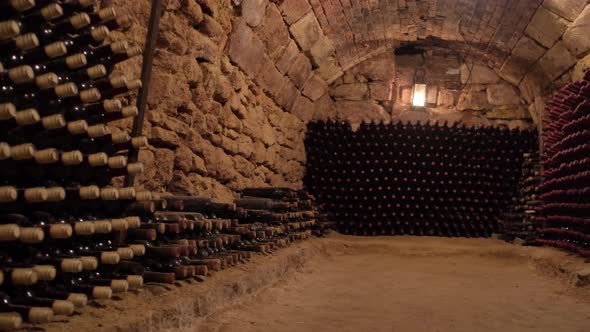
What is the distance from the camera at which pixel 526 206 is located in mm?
6324

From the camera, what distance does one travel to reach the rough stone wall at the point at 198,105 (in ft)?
10.7

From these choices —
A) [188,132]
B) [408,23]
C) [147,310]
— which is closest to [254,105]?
[188,132]

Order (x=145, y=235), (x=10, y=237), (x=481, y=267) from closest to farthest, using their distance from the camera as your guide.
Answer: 1. (x=10, y=237)
2. (x=145, y=235)
3. (x=481, y=267)

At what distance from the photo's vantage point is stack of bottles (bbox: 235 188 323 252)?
3787 millimetres

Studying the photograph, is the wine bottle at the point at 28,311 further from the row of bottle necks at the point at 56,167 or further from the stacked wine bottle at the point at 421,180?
the stacked wine bottle at the point at 421,180

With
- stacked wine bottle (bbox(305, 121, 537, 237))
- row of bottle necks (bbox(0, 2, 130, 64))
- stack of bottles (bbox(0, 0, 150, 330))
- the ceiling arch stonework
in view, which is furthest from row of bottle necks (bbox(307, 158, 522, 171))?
row of bottle necks (bbox(0, 2, 130, 64))

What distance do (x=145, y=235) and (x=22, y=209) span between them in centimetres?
64

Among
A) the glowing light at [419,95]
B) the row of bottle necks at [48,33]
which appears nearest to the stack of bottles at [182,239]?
the row of bottle necks at [48,33]

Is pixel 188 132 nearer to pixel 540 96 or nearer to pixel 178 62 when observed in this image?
pixel 178 62

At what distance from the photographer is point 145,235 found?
2146 millimetres

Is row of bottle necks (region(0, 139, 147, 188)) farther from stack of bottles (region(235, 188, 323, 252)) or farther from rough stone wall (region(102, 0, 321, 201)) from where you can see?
stack of bottles (region(235, 188, 323, 252))

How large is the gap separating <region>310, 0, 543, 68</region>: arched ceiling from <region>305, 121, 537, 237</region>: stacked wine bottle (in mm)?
1246

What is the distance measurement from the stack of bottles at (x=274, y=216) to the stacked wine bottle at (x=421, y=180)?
4.77 feet

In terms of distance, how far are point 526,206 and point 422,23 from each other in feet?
9.62
